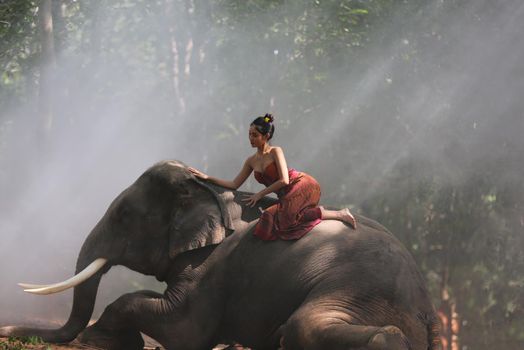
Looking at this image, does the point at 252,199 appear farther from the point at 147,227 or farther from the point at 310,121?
the point at 310,121

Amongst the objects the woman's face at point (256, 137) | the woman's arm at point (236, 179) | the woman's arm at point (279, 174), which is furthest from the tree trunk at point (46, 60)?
the woman's arm at point (279, 174)

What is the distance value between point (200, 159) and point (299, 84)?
14.4ft

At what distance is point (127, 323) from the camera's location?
7.76m

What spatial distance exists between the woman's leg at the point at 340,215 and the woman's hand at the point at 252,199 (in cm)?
60

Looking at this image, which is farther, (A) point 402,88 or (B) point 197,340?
(A) point 402,88

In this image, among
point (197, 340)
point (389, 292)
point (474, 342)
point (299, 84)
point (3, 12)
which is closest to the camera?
point (389, 292)

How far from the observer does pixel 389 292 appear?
6.67 m

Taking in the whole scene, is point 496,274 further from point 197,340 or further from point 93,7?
point 93,7

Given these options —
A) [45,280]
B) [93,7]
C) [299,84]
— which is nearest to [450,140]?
[299,84]

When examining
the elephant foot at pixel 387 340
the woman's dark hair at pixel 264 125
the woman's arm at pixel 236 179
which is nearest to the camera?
the elephant foot at pixel 387 340

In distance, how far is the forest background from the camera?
18219mm

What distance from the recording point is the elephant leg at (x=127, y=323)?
764 cm

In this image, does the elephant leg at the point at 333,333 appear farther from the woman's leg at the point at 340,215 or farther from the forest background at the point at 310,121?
the forest background at the point at 310,121

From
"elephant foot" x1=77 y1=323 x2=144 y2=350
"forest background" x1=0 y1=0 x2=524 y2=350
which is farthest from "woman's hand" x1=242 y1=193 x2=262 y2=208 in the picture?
"forest background" x1=0 y1=0 x2=524 y2=350
